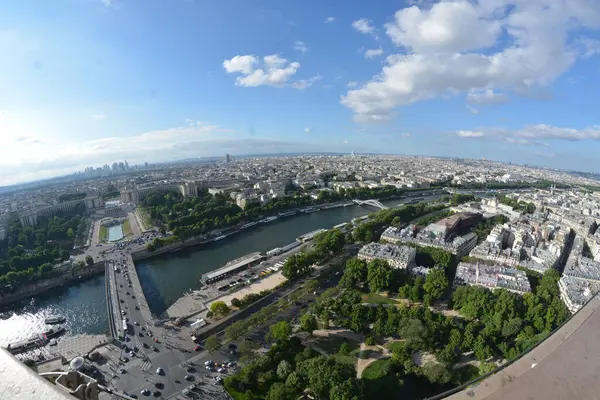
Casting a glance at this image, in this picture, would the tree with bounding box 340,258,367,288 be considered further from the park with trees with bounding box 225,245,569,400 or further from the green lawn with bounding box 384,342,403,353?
the green lawn with bounding box 384,342,403,353

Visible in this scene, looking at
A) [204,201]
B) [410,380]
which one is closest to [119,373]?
[410,380]

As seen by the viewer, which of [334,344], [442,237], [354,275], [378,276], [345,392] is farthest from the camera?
[442,237]

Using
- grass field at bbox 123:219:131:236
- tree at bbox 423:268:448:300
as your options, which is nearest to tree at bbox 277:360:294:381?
tree at bbox 423:268:448:300

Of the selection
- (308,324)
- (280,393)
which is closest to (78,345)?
(280,393)

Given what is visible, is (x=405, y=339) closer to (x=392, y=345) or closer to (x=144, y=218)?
(x=392, y=345)

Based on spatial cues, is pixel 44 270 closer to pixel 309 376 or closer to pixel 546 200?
pixel 309 376
